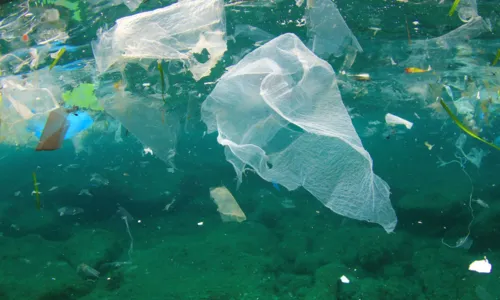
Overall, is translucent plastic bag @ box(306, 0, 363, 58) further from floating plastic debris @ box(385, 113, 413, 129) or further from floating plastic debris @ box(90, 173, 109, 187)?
floating plastic debris @ box(90, 173, 109, 187)

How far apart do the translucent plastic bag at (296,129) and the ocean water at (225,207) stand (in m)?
0.04

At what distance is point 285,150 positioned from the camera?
2.85 metres

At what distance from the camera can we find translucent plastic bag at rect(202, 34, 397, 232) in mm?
2494

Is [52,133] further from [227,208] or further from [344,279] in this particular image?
[344,279]

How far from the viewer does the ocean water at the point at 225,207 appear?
3666 mm

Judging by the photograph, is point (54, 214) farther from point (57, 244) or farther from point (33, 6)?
point (33, 6)

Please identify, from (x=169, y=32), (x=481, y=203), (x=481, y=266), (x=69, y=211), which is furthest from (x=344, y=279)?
(x=69, y=211)

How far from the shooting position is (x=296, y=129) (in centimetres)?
277

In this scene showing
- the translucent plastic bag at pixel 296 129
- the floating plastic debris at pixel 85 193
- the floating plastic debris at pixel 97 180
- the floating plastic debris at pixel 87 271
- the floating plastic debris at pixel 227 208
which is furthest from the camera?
the floating plastic debris at pixel 97 180

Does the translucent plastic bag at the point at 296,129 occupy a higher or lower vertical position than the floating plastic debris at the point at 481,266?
higher

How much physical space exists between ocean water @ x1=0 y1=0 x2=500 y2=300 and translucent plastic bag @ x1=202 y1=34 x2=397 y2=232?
0.04 metres

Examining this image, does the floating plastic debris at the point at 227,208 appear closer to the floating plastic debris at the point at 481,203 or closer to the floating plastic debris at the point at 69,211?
the floating plastic debris at the point at 69,211

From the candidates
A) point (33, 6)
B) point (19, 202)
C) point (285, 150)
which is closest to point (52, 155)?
point (19, 202)

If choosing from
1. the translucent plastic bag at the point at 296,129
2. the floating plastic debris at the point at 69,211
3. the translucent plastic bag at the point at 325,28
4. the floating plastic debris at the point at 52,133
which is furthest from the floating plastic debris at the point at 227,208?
the floating plastic debris at the point at 69,211
